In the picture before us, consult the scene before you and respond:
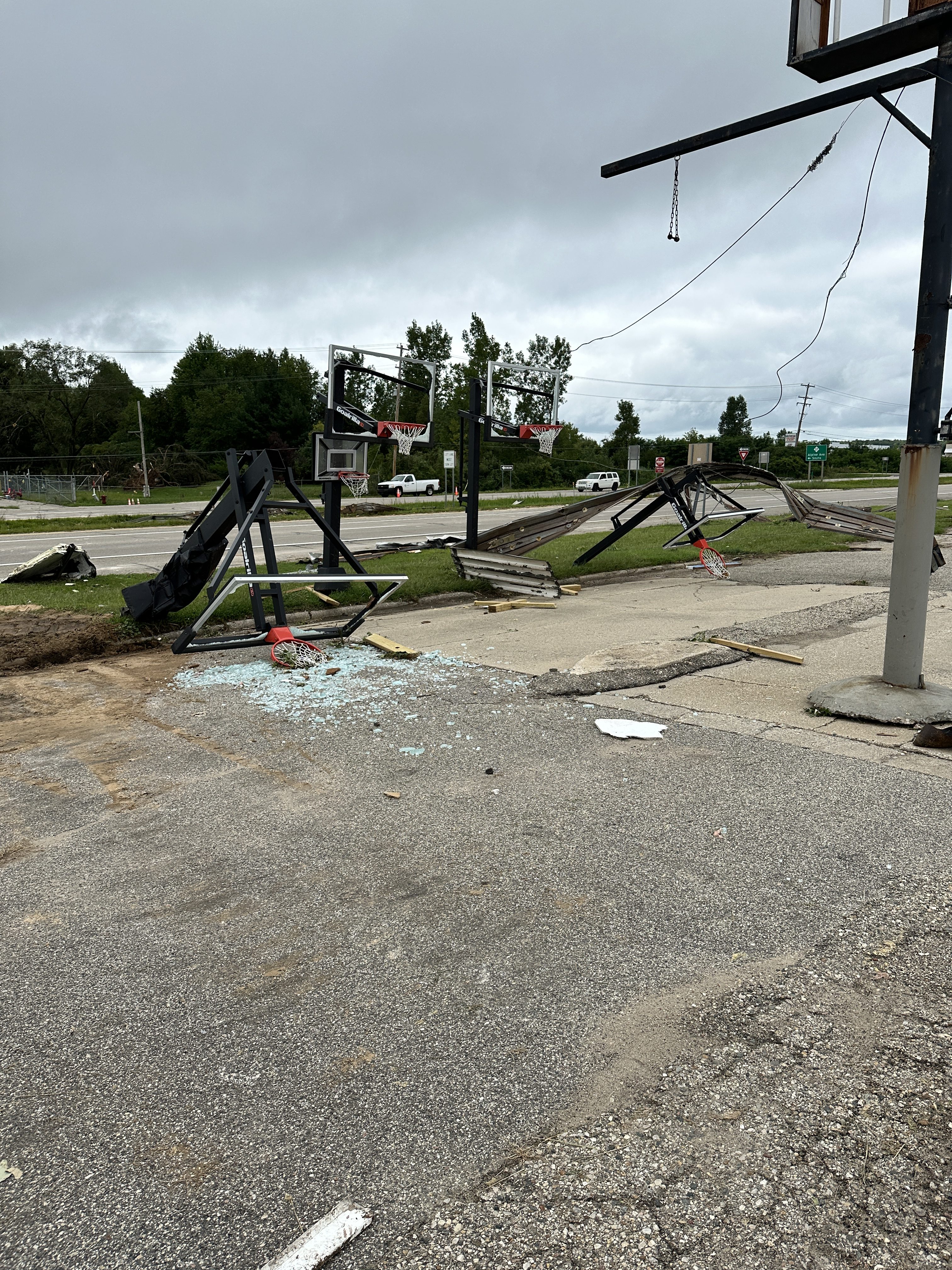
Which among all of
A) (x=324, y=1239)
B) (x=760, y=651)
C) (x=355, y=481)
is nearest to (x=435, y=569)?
(x=355, y=481)

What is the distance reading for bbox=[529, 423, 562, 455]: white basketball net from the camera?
12.6 metres

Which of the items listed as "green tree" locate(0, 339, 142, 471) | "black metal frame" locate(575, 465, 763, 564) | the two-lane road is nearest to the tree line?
"green tree" locate(0, 339, 142, 471)

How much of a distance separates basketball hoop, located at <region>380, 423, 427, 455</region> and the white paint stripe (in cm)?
968

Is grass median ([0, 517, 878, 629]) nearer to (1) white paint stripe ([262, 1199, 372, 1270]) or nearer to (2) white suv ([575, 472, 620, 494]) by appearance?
(1) white paint stripe ([262, 1199, 372, 1270])

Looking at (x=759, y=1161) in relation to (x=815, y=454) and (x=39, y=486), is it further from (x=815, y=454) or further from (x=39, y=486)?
(x=815, y=454)

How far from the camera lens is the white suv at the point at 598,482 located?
177 ft

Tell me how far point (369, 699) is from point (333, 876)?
304 centimetres

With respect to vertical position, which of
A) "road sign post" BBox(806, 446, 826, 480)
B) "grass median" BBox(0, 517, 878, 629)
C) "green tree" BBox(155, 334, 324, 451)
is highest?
"green tree" BBox(155, 334, 324, 451)

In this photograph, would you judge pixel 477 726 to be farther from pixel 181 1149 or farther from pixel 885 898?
pixel 181 1149

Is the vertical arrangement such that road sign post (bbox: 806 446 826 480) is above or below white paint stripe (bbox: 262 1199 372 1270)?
above

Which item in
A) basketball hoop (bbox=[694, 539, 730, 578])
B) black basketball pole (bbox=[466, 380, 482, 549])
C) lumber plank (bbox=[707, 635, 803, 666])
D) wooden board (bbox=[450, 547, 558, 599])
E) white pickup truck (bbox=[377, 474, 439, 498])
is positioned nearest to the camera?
lumber plank (bbox=[707, 635, 803, 666])

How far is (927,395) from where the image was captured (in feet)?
18.4

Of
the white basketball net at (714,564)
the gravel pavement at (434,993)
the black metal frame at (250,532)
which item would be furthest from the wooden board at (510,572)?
the gravel pavement at (434,993)

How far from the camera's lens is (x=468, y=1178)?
2168mm
